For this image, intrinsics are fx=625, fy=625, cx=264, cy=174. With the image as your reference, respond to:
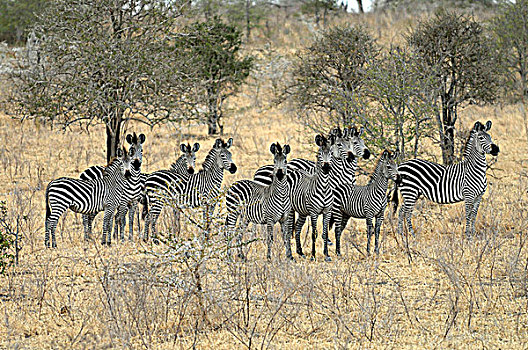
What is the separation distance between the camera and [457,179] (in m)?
10.1

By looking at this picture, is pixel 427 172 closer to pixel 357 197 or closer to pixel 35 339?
pixel 357 197

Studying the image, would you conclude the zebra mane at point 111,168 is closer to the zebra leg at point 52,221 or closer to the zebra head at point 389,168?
the zebra leg at point 52,221

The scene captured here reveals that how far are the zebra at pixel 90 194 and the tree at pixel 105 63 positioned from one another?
359 centimetres

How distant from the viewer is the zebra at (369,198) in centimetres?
885

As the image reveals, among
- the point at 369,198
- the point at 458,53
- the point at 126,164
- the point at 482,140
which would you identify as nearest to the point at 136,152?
the point at 126,164

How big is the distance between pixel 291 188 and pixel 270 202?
85 centimetres

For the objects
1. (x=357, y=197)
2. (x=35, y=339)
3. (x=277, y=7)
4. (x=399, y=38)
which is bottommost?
(x=35, y=339)

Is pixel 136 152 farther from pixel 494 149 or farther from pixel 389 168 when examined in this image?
pixel 494 149

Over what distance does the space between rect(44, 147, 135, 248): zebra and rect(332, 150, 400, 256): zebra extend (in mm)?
3365

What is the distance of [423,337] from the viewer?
217 inches

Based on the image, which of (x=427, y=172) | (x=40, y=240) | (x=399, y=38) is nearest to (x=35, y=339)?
(x=40, y=240)

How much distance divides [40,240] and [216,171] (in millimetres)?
3045

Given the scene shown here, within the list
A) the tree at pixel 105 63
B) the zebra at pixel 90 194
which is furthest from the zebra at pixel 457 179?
the tree at pixel 105 63

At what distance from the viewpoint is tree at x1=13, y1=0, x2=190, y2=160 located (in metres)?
13.5
